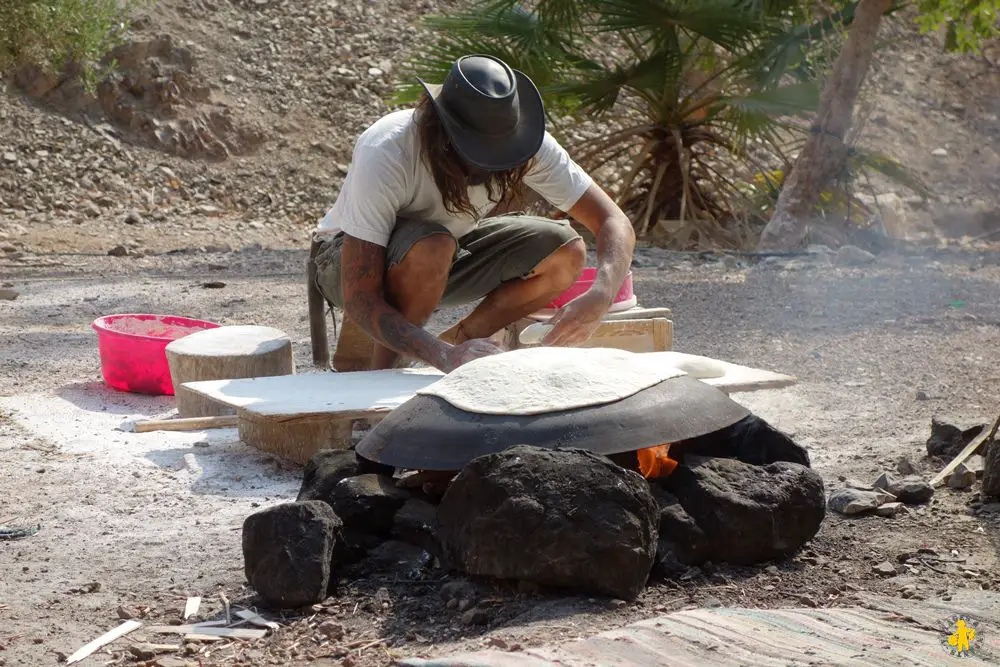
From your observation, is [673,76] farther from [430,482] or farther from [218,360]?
[430,482]

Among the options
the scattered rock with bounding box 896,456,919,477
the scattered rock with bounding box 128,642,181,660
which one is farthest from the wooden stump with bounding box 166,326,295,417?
the scattered rock with bounding box 896,456,919,477

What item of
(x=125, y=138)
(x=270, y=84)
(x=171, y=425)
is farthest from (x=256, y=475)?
(x=270, y=84)

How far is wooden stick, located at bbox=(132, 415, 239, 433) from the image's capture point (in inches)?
139

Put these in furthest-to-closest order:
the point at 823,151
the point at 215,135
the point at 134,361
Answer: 1. the point at 215,135
2. the point at 823,151
3. the point at 134,361

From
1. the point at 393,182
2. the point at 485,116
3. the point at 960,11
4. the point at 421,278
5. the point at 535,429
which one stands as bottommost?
the point at 535,429

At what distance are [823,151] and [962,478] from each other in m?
5.82

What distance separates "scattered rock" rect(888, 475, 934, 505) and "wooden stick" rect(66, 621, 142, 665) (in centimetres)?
179

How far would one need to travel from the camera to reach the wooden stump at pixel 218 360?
377cm

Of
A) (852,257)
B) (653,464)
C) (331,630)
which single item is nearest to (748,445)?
(653,464)

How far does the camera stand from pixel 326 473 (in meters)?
2.58

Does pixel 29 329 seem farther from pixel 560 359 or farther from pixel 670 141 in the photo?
pixel 670 141

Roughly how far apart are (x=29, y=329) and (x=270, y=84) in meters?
7.54

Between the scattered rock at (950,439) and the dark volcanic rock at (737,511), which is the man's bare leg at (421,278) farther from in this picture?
the scattered rock at (950,439)

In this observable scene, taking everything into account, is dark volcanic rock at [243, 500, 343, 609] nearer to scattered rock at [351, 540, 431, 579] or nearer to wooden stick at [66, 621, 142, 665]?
scattered rock at [351, 540, 431, 579]
